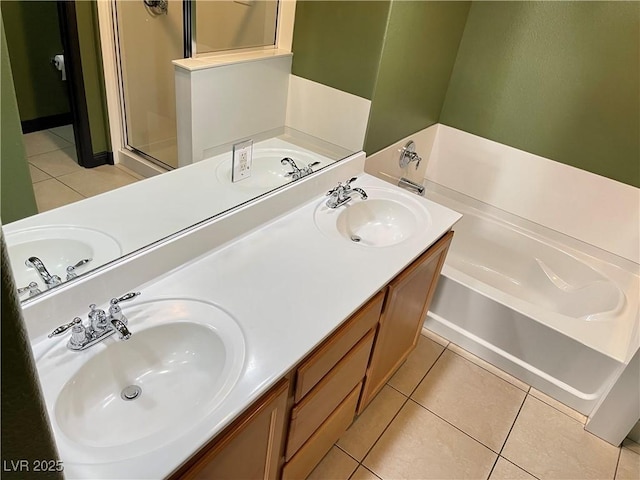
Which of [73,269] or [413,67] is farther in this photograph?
[413,67]

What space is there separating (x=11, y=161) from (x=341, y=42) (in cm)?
137

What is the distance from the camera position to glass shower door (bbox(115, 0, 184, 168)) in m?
1.15

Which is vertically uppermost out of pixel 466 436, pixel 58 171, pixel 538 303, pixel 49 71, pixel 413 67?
pixel 49 71

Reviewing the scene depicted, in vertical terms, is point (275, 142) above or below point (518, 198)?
above

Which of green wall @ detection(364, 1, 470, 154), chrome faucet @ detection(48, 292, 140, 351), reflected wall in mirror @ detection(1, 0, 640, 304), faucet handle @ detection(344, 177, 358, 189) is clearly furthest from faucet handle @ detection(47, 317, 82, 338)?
green wall @ detection(364, 1, 470, 154)

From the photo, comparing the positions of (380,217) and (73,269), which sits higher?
(73,269)

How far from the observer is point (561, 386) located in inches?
84.7

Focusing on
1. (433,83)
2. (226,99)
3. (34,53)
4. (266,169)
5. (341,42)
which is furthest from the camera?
(433,83)

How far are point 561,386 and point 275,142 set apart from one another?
1.69 m

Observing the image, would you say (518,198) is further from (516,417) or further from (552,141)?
(516,417)

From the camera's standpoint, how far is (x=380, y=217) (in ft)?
6.55

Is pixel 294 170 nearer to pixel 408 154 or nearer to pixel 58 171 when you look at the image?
pixel 58 171

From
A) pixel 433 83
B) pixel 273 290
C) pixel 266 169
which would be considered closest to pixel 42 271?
pixel 273 290

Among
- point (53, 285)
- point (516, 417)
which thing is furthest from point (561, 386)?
point (53, 285)
